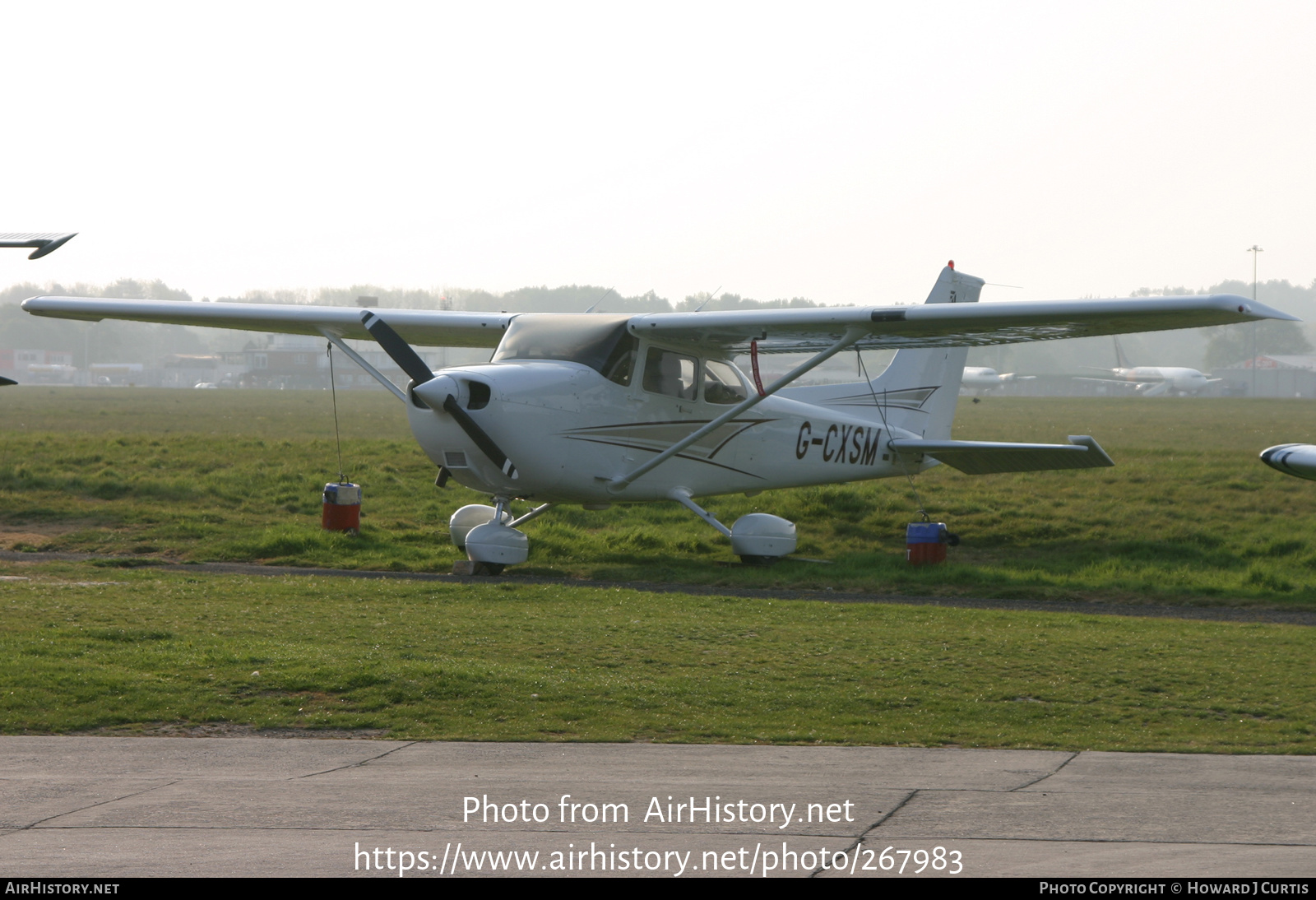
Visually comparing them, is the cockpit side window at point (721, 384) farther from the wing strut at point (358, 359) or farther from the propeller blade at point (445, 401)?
the wing strut at point (358, 359)

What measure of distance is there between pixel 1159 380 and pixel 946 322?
145m

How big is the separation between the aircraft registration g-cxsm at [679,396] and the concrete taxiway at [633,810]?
640cm

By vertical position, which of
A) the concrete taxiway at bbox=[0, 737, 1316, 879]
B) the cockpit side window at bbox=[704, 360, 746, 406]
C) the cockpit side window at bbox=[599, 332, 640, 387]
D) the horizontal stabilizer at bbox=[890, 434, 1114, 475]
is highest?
the cockpit side window at bbox=[599, 332, 640, 387]

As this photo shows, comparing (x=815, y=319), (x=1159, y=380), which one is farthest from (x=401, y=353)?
(x=1159, y=380)

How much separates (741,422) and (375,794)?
11711 millimetres

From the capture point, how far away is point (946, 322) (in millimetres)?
13852

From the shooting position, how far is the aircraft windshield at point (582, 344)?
598 inches

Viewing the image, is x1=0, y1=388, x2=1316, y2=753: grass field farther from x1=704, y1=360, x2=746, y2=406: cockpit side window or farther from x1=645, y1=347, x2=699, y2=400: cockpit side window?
x1=645, y1=347, x2=699, y2=400: cockpit side window

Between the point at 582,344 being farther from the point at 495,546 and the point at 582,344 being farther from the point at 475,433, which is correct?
the point at 495,546

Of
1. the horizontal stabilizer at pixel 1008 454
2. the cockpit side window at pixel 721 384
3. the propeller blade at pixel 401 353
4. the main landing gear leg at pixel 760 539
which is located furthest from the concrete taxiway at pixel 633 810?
the horizontal stabilizer at pixel 1008 454

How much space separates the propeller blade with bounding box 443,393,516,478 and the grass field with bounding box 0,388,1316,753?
4.78 feet

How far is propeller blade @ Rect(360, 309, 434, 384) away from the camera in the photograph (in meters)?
14.1

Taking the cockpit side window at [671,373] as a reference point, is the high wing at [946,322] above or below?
above

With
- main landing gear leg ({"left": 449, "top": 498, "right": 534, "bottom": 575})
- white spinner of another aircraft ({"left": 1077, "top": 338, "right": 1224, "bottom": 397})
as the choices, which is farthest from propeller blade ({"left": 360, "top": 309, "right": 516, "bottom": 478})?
white spinner of another aircraft ({"left": 1077, "top": 338, "right": 1224, "bottom": 397})
